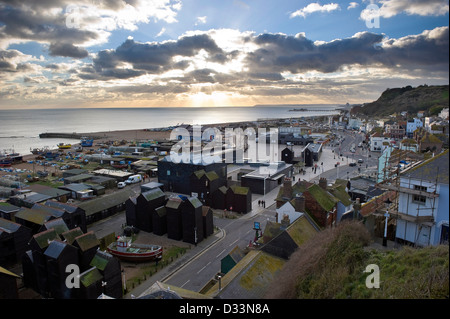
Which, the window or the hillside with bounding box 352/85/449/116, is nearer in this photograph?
the hillside with bounding box 352/85/449/116

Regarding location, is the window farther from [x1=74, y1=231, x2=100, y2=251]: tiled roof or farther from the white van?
the white van

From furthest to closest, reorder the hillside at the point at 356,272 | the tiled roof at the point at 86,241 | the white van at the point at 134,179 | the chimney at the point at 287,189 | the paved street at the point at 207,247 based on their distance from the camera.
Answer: the white van at the point at 134,179 < the chimney at the point at 287,189 < the paved street at the point at 207,247 < the tiled roof at the point at 86,241 < the hillside at the point at 356,272

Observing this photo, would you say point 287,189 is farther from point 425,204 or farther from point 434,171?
point 434,171

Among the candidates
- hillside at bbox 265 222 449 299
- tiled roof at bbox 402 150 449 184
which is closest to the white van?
hillside at bbox 265 222 449 299

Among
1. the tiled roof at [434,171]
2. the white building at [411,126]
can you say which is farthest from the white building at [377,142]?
the tiled roof at [434,171]

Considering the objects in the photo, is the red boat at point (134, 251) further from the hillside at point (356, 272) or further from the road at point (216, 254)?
the hillside at point (356, 272)

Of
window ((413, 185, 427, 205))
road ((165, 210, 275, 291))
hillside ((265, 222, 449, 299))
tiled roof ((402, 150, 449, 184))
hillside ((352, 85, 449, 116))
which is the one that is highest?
hillside ((352, 85, 449, 116))
